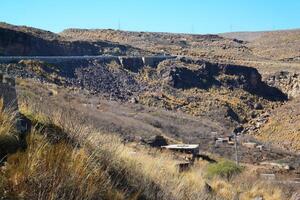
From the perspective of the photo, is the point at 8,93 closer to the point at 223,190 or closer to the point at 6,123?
the point at 6,123

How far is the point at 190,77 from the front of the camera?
208 feet

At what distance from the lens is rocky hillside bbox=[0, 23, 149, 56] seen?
53531 mm

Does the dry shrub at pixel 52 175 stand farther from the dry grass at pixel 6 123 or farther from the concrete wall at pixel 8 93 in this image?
the concrete wall at pixel 8 93

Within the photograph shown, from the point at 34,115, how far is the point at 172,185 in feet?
7.39

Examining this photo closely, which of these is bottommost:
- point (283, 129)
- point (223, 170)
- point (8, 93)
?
point (283, 129)

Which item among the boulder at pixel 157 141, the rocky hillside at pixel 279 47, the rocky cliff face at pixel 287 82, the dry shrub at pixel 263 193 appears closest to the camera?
the dry shrub at pixel 263 193

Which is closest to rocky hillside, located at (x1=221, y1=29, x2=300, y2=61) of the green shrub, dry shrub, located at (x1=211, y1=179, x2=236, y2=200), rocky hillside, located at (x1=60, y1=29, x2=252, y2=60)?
rocky hillside, located at (x1=60, y1=29, x2=252, y2=60)

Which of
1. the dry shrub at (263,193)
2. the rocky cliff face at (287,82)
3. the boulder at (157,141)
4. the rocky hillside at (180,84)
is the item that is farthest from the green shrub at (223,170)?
the rocky cliff face at (287,82)

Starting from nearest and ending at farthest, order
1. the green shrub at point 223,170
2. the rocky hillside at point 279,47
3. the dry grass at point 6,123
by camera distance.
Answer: the dry grass at point 6,123, the green shrub at point 223,170, the rocky hillside at point 279,47

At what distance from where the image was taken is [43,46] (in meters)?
59.0

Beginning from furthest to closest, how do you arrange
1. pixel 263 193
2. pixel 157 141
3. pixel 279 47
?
1. pixel 279 47
2. pixel 157 141
3. pixel 263 193

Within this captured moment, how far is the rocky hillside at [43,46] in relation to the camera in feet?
176

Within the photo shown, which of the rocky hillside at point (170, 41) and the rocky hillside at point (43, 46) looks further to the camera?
the rocky hillside at point (170, 41)

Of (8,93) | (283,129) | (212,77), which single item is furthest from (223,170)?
(212,77)
